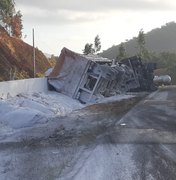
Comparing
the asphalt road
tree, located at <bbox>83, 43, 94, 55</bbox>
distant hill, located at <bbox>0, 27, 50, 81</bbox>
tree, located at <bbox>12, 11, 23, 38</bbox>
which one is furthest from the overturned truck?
tree, located at <bbox>83, 43, 94, 55</bbox>

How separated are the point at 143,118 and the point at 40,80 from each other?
40.0ft

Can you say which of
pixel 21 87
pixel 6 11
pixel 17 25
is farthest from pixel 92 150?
pixel 17 25

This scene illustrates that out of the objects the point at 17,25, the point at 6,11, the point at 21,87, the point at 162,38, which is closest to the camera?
the point at 21,87

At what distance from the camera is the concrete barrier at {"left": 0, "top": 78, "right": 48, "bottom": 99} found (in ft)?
79.0

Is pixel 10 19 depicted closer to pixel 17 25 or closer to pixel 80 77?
pixel 17 25

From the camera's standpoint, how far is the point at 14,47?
50812 mm

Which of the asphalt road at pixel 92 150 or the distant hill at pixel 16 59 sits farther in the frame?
the distant hill at pixel 16 59

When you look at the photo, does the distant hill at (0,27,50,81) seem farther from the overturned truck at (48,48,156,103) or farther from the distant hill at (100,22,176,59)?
the distant hill at (100,22,176,59)

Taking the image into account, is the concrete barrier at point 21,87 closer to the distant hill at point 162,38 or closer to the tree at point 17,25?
the tree at point 17,25

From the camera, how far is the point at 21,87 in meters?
27.0

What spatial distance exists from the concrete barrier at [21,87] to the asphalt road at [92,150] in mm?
5206

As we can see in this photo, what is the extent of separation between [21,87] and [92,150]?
1427 cm

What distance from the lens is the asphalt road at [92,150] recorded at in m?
11.1

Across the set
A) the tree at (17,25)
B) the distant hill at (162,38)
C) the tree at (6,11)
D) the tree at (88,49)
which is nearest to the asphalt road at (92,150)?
the tree at (6,11)
